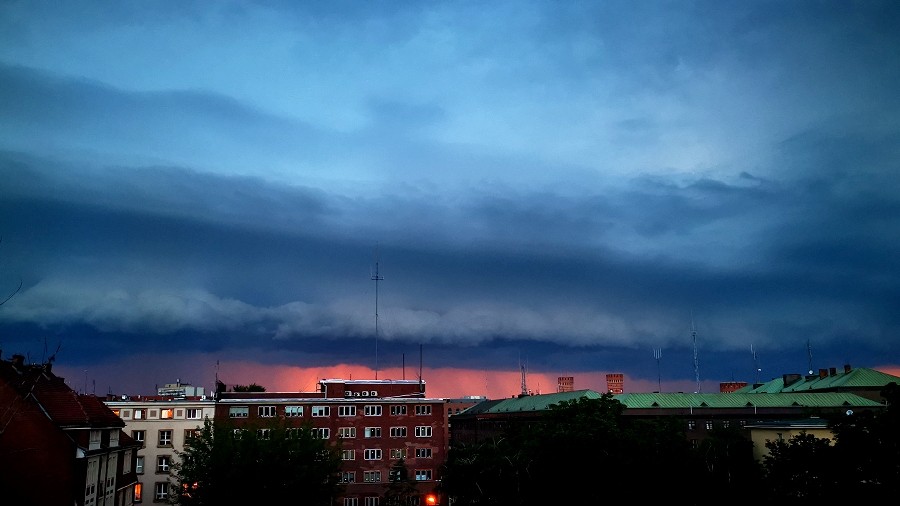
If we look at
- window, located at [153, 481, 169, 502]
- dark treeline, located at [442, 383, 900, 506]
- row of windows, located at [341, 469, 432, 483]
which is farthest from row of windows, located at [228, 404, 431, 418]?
dark treeline, located at [442, 383, 900, 506]

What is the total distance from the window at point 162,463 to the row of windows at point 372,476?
25.5 m

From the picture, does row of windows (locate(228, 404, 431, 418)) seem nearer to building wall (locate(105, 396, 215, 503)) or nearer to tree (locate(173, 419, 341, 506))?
building wall (locate(105, 396, 215, 503))

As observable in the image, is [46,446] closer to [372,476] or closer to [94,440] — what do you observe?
[94,440]

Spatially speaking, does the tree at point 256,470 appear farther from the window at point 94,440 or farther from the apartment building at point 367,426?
the apartment building at point 367,426

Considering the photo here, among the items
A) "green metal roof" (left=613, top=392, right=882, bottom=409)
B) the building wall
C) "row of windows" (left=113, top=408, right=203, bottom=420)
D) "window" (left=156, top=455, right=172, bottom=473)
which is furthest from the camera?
"green metal roof" (left=613, top=392, right=882, bottom=409)

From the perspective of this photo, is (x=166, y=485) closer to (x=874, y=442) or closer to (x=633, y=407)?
(x=874, y=442)

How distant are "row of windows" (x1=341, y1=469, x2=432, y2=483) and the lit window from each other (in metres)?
17.3

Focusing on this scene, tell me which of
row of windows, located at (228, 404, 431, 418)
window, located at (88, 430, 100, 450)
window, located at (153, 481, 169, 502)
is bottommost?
window, located at (153, 481, 169, 502)

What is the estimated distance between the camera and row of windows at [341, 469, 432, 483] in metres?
103

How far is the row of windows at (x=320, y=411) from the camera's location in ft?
342

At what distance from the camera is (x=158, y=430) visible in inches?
4045

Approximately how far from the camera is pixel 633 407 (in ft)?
524

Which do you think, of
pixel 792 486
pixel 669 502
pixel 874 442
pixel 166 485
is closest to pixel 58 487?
pixel 166 485

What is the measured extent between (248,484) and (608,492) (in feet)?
110
